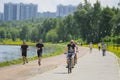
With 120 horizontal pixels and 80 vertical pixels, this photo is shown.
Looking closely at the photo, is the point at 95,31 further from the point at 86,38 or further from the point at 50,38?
the point at 50,38

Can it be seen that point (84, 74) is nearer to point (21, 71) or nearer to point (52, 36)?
point (21, 71)

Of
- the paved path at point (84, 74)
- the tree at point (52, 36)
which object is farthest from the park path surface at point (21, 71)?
the tree at point (52, 36)

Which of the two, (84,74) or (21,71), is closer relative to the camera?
(84,74)

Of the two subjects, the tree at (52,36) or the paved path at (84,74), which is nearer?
the paved path at (84,74)

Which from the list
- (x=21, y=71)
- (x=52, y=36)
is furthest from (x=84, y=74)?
(x=52, y=36)

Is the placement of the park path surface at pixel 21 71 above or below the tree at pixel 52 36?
below

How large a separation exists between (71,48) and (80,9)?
117m

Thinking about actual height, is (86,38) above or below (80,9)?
below

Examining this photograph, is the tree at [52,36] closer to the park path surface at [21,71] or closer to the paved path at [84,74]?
the park path surface at [21,71]

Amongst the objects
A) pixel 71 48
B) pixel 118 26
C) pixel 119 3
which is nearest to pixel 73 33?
pixel 118 26

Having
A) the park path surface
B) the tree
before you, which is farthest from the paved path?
the tree

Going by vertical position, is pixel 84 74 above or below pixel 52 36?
below

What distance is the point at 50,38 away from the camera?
192000mm

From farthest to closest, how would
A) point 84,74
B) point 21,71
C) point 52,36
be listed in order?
point 52,36
point 21,71
point 84,74
